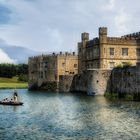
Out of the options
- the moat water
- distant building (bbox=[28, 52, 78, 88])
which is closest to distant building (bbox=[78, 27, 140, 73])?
distant building (bbox=[28, 52, 78, 88])

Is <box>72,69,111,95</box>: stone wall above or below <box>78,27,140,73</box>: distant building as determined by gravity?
below

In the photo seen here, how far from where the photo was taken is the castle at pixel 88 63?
3297 inches

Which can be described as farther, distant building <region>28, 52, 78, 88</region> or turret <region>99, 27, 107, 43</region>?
distant building <region>28, 52, 78, 88</region>

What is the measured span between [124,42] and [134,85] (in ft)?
77.6

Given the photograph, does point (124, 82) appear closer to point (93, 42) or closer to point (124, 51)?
point (124, 51)

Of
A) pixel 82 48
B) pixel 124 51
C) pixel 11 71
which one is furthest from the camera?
pixel 11 71

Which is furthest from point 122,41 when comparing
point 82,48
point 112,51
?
point 82,48

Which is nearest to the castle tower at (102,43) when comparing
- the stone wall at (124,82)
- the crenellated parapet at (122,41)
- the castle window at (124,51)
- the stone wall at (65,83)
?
the crenellated parapet at (122,41)

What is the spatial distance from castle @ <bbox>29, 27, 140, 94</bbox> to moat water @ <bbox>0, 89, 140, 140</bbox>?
23722 millimetres

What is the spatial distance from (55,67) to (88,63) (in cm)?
1180

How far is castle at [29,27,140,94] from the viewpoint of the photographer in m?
83.8

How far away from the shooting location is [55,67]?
4318 inches

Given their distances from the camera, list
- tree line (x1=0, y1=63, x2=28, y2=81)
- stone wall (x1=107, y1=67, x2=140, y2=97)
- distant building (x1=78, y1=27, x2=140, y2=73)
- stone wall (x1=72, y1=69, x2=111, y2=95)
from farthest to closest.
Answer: tree line (x1=0, y1=63, x2=28, y2=81) → distant building (x1=78, y1=27, x2=140, y2=73) → stone wall (x1=72, y1=69, x2=111, y2=95) → stone wall (x1=107, y1=67, x2=140, y2=97)

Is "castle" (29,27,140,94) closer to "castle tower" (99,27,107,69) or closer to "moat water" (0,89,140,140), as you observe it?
"castle tower" (99,27,107,69)
